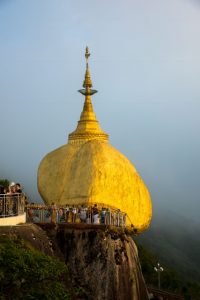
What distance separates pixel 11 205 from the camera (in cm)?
2709

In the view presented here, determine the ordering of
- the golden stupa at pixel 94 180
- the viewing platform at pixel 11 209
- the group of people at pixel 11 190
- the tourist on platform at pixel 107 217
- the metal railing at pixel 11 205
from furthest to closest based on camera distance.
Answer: the golden stupa at pixel 94 180, the tourist on platform at pixel 107 217, the group of people at pixel 11 190, the metal railing at pixel 11 205, the viewing platform at pixel 11 209

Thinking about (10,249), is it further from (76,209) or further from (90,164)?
(90,164)

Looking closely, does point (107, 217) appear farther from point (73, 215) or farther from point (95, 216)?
point (73, 215)

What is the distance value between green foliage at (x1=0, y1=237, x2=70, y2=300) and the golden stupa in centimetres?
1716

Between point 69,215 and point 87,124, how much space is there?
11.8m

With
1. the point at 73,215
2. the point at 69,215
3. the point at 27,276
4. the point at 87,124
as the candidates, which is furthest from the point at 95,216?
the point at 27,276

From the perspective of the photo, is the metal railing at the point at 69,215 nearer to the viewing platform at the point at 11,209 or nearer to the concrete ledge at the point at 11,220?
the viewing platform at the point at 11,209

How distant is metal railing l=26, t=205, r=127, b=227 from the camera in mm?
31375

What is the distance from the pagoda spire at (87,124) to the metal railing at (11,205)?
14.1 m

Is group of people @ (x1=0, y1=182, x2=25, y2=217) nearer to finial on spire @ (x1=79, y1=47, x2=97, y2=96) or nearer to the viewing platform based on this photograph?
the viewing platform

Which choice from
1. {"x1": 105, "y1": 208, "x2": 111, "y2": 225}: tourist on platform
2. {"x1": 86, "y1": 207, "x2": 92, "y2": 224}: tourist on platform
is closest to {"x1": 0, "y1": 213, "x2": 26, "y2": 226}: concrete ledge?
{"x1": 86, "y1": 207, "x2": 92, "y2": 224}: tourist on platform

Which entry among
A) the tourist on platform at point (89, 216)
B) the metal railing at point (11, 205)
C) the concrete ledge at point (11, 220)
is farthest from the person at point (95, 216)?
the concrete ledge at point (11, 220)

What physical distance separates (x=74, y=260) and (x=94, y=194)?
8.18 m

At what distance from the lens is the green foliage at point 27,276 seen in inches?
731
